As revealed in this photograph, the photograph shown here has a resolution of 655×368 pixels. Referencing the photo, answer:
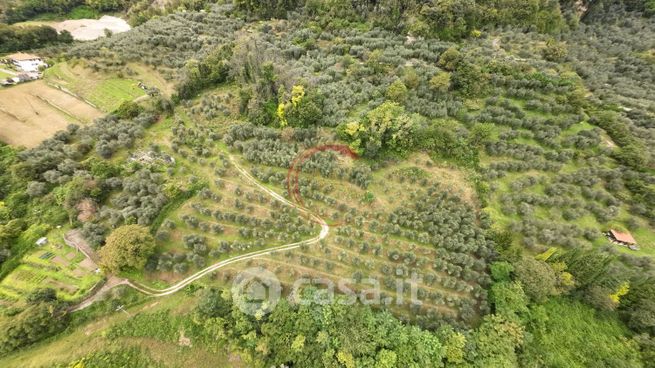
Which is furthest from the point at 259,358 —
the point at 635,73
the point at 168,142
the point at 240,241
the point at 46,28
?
the point at 635,73

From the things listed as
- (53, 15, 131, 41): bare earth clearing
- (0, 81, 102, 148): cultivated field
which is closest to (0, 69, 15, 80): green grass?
(0, 81, 102, 148): cultivated field

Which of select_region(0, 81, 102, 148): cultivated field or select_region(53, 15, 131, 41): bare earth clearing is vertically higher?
select_region(53, 15, 131, 41): bare earth clearing

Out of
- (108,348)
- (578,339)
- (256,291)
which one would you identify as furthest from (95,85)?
(578,339)

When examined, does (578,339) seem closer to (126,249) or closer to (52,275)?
(126,249)

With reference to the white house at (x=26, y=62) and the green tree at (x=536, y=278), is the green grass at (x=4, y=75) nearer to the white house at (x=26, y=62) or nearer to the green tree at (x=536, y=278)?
the white house at (x=26, y=62)

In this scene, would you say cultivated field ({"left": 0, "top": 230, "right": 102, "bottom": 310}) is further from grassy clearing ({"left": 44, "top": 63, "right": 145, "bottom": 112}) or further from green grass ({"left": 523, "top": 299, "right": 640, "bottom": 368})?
green grass ({"left": 523, "top": 299, "right": 640, "bottom": 368})

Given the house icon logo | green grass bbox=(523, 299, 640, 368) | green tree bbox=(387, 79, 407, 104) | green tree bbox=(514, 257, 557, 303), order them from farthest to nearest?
green tree bbox=(387, 79, 407, 104) → green tree bbox=(514, 257, 557, 303) → the house icon logo → green grass bbox=(523, 299, 640, 368)

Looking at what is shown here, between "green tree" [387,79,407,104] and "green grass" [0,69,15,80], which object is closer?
"green tree" [387,79,407,104]

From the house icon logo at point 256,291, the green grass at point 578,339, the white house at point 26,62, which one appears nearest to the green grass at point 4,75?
the white house at point 26,62
